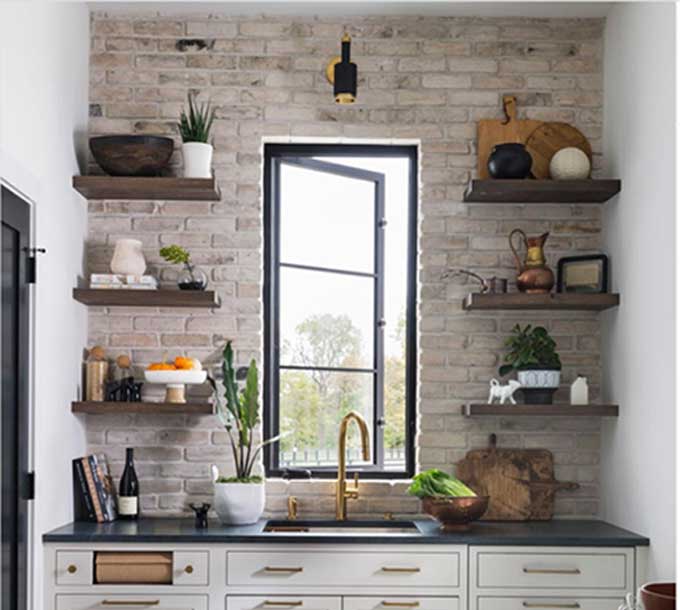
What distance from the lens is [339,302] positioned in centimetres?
454

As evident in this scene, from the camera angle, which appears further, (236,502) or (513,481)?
(513,481)

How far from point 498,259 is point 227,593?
1.73 m

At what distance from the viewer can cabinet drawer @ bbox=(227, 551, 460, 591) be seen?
3.73m

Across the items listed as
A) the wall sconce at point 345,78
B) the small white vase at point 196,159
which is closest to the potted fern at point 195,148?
the small white vase at point 196,159

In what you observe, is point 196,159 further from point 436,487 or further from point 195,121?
point 436,487

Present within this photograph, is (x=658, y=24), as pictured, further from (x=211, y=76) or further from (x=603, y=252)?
(x=211, y=76)

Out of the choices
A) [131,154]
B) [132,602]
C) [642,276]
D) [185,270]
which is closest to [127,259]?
[185,270]

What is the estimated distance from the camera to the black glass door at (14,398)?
327 cm

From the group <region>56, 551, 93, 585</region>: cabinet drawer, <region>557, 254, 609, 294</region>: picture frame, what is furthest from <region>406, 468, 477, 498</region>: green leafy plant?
<region>56, 551, 93, 585</region>: cabinet drawer

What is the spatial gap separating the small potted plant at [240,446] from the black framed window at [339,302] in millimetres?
198

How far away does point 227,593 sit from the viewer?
3.73 m

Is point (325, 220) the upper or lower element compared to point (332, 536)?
upper

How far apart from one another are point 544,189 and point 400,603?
1.67 meters

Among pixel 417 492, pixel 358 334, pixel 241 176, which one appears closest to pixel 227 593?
pixel 417 492
